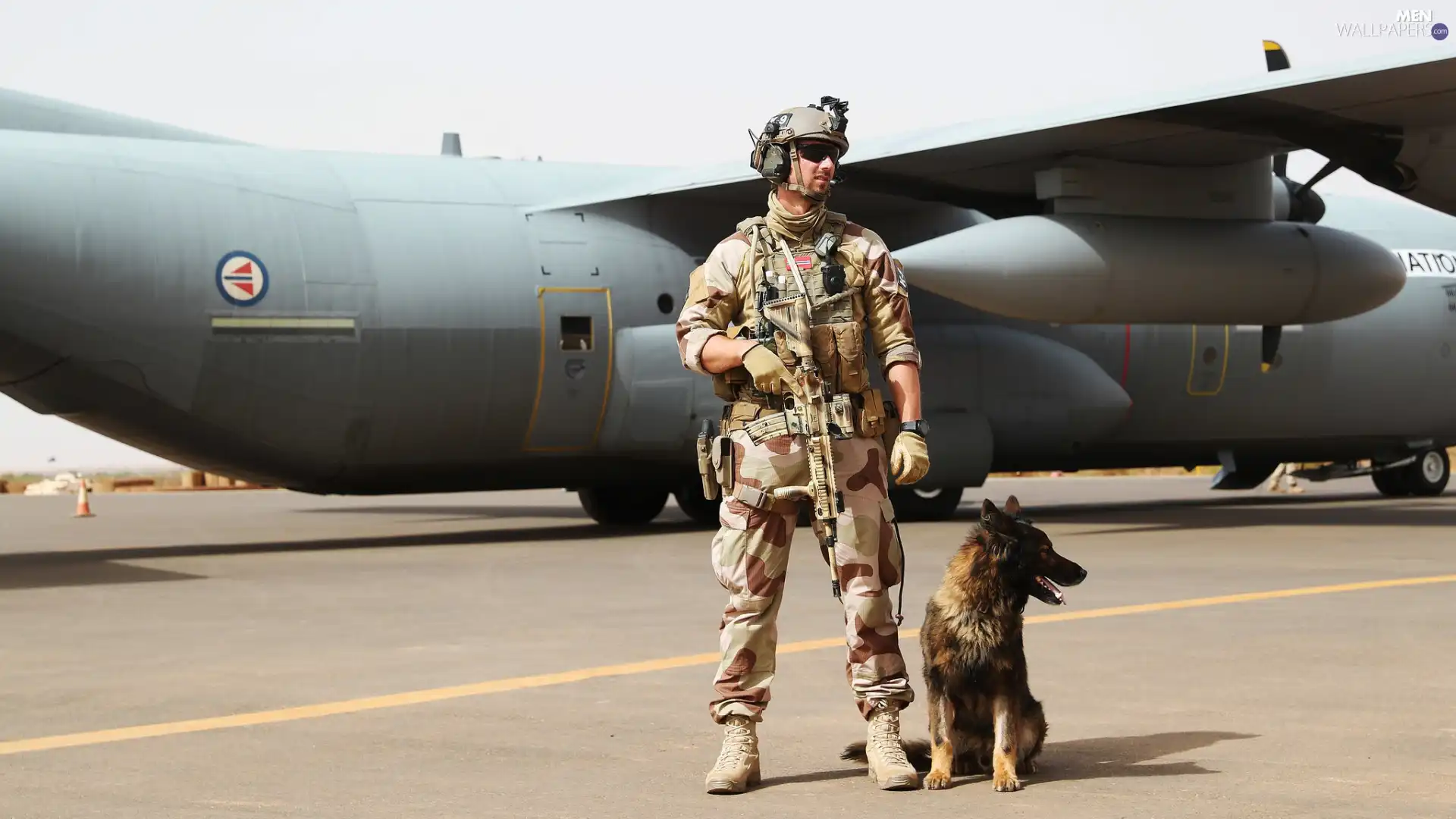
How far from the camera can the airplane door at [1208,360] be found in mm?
20828

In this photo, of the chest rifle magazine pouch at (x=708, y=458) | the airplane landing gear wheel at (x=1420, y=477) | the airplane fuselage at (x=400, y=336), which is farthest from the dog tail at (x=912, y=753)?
the airplane landing gear wheel at (x=1420, y=477)

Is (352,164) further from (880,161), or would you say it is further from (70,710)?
(70,710)

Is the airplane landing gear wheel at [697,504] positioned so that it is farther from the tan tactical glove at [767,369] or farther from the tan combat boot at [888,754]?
the tan combat boot at [888,754]

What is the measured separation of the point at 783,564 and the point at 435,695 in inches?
93.3

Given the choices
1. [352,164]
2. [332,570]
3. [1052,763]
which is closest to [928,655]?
[1052,763]

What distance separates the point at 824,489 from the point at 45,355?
11.1m

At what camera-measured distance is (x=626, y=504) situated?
20.7m

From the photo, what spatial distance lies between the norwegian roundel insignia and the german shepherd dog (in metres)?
11.3

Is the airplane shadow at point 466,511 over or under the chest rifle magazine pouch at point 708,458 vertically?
under

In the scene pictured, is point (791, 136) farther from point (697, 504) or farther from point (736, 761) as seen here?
point (697, 504)

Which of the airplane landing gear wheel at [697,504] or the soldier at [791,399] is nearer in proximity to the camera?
the soldier at [791,399]

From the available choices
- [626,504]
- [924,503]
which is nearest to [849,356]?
[924,503]

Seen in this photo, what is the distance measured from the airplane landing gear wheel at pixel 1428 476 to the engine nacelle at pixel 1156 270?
8.21 m

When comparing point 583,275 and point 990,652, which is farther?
point 583,275
